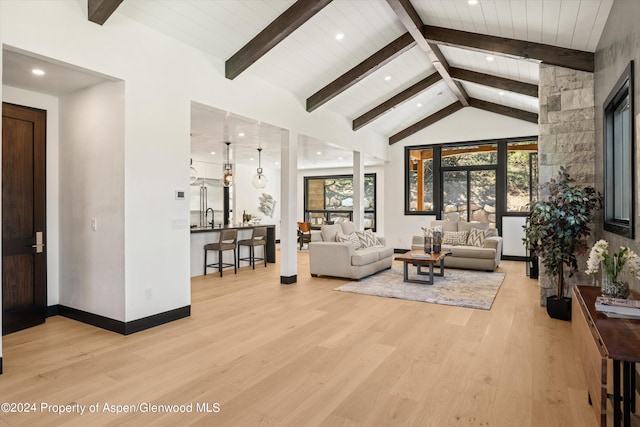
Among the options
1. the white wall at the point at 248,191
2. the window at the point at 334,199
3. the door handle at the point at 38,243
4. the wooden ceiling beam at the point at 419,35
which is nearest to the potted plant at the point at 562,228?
the wooden ceiling beam at the point at 419,35

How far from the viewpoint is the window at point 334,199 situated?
1269 cm

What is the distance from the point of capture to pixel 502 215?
8.80 m

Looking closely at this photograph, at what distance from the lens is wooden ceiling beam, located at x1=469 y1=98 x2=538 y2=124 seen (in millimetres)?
8211

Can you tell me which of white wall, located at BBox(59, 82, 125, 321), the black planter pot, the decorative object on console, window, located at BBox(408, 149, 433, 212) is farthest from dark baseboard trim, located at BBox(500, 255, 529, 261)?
white wall, located at BBox(59, 82, 125, 321)

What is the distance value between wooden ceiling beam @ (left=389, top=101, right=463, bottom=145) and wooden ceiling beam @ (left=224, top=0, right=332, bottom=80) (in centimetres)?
586

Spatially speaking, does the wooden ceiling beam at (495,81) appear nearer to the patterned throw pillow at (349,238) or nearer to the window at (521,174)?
the window at (521,174)

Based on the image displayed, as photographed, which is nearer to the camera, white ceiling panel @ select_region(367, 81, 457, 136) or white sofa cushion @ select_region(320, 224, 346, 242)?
white sofa cushion @ select_region(320, 224, 346, 242)

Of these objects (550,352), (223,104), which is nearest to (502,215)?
(550,352)

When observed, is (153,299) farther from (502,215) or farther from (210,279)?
(502,215)

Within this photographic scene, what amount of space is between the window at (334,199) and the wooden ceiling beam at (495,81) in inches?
226

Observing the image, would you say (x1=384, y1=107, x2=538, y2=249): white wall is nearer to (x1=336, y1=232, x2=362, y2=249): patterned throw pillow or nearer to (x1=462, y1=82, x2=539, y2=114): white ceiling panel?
(x1=462, y1=82, x2=539, y2=114): white ceiling panel

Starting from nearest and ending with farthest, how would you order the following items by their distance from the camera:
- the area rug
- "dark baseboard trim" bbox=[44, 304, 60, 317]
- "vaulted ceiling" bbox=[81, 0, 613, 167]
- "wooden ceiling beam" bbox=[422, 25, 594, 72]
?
"vaulted ceiling" bbox=[81, 0, 613, 167], "dark baseboard trim" bbox=[44, 304, 60, 317], "wooden ceiling beam" bbox=[422, 25, 594, 72], the area rug

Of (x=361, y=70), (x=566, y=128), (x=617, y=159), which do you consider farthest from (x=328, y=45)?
(x=617, y=159)

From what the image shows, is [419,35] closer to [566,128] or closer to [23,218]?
[566,128]
